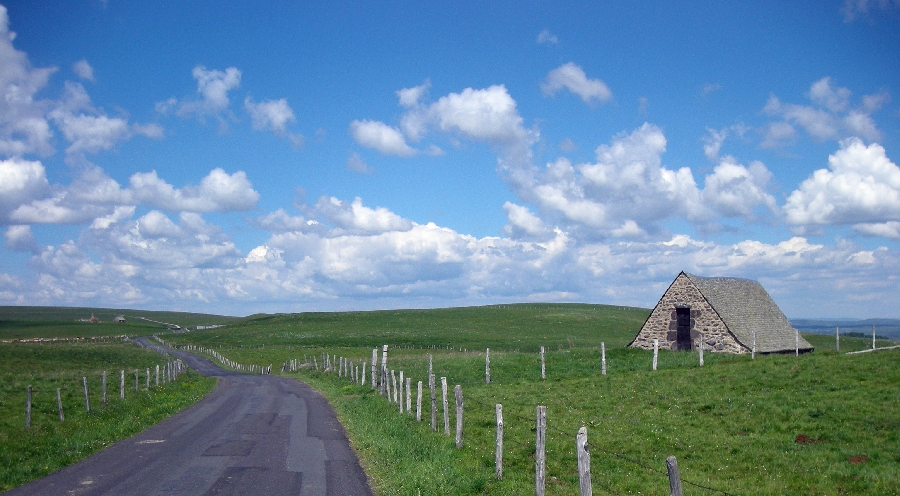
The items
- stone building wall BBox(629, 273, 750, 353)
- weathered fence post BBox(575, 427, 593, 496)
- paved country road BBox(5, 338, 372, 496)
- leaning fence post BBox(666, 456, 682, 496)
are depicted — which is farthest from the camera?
A: stone building wall BBox(629, 273, 750, 353)

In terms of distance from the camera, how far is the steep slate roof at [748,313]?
45.3 metres

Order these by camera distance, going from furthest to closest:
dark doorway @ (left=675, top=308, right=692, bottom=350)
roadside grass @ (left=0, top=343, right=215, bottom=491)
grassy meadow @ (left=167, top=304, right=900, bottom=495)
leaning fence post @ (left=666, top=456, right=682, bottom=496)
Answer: dark doorway @ (left=675, top=308, right=692, bottom=350) < roadside grass @ (left=0, top=343, right=215, bottom=491) < grassy meadow @ (left=167, top=304, right=900, bottom=495) < leaning fence post @ (left=666, top=456, right=682, bottom=496)

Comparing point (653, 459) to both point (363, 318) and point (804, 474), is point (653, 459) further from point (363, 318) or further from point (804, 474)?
point (363, 318)

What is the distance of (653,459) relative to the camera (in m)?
16.5

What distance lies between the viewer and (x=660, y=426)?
66.8ft

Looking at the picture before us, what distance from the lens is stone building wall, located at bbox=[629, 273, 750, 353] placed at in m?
44.9

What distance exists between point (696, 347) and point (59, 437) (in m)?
39.6

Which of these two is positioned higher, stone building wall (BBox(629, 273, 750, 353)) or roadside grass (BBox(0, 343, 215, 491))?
stone building wall (BBox(629, 273, 750, 353))

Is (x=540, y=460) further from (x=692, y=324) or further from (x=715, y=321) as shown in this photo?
(x=692, y=324)

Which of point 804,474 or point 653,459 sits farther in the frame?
point 653,459

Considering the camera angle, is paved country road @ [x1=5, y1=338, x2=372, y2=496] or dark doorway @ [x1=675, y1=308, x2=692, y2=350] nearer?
paved country road @ [x1=5, y1=338, x2=372, y2=496]

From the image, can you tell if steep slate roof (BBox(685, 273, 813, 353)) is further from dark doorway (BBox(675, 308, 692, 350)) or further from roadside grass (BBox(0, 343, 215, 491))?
roadside grass (BBox(0, 343, 215, 491))

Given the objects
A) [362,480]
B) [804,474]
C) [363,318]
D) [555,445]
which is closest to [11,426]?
[362,480]

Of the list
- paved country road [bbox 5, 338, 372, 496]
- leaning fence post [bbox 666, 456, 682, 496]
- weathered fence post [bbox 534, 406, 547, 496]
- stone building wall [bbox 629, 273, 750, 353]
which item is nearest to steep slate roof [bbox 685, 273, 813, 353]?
stone building wall [bbox 629, 273, 750, 353]
